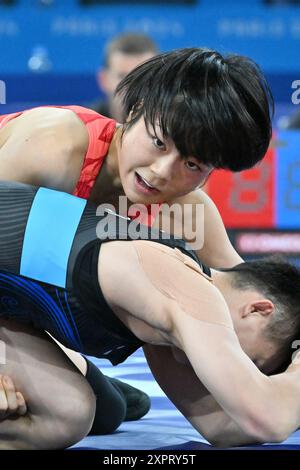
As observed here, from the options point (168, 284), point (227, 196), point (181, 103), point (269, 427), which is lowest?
point (227, 196)

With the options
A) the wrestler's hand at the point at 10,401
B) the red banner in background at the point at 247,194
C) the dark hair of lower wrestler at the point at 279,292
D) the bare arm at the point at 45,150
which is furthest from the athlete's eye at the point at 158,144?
the red banner in background at the point at 247,194

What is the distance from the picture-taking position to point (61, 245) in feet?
5.97

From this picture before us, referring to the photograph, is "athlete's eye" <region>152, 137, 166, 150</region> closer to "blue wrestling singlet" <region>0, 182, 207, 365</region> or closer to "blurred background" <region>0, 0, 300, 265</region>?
"blue wrestling singlet" <region>0, 182, 207, 365</region>

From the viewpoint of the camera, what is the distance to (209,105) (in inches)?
80.3

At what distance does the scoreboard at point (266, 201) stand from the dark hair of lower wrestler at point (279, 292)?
249 centimetres

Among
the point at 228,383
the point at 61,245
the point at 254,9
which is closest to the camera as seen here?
the point at 228,383

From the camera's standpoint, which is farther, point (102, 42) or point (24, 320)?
point (102, 42)

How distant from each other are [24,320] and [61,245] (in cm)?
31

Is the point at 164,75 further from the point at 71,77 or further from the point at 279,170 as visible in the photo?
the point at 71,77

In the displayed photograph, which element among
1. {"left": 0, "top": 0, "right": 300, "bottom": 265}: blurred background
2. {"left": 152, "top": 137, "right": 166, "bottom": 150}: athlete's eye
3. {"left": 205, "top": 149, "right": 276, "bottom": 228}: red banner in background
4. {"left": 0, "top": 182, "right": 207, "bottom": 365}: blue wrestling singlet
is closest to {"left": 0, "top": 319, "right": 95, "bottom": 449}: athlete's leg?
{"left": 0, "top": 182, "right": 207, "bottom": 365}: blue wrestling singlet

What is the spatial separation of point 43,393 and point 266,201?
2850 millimetres

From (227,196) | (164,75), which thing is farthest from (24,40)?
(164,75)

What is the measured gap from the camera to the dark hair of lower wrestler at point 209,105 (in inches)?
80.5

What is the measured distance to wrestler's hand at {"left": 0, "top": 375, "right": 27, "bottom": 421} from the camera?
1972 mm
